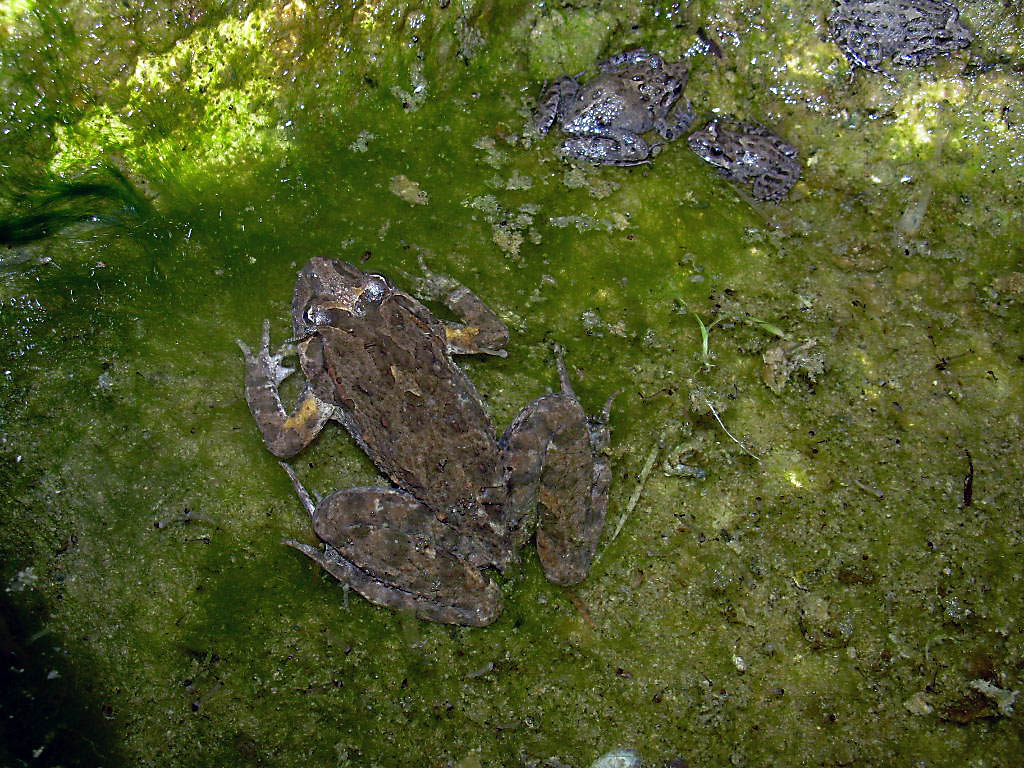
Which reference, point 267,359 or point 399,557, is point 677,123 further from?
point 399,557

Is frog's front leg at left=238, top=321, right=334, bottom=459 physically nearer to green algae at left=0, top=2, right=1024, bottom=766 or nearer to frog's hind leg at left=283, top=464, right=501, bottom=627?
green algae at left=0, top=2, right=1024, bottom=766

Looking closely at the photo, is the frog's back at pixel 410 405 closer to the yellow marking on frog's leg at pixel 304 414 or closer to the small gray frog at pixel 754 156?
the yellow marking on frog's leg at pixel 304 414

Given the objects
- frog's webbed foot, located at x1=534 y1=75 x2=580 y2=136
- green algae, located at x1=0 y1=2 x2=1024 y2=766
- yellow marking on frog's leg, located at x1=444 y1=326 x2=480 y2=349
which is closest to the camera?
green algae, located at x1=0 y1=2 x2=1024 y2=766

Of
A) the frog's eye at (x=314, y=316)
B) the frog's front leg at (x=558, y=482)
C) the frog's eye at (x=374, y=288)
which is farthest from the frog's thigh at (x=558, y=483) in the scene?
the frog's eye at (x=314, y=316)

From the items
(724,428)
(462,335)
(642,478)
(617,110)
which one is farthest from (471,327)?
(617,110)

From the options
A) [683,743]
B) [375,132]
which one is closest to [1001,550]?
[683,743]

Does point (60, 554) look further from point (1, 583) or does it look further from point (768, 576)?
point (768, 576)

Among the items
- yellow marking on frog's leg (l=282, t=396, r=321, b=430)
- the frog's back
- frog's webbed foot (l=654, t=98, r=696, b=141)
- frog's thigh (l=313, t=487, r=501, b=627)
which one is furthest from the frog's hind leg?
frog's webbed foot (l=654, t=98, r=696, b=141)
